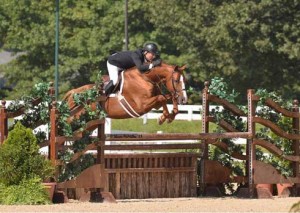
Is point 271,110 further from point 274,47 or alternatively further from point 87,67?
point 87,67

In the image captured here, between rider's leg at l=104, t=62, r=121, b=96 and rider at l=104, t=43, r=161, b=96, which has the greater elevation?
rider at l=104, t=43, r=161, b=96

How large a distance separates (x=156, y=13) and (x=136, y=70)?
105 ft

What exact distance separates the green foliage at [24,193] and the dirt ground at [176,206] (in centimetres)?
24

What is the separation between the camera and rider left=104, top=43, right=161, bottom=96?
61.3ft

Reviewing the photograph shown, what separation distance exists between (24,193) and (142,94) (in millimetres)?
3616

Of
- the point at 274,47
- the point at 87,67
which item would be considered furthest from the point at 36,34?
the point at 274,47

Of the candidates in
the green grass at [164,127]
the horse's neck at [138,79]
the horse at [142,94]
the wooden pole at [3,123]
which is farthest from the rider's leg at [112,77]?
the green grass at [164,127]

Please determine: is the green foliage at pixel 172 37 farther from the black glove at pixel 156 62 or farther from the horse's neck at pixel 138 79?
the black glove at pixel 156 62

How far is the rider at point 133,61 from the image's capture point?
61.3ft

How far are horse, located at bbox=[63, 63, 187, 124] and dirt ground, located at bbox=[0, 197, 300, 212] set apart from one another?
5.86 ft

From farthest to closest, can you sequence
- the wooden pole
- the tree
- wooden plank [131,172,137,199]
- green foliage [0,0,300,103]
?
1. green foliage [0,0,300,103]
2. the tree
3. wooden plank [131,172,137,199]
4. the wooden pole

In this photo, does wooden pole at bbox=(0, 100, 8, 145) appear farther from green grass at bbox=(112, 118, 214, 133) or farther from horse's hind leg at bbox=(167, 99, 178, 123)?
green grass at bbox=(112, 118, 214, 133)

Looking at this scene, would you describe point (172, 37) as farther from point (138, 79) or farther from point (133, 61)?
point (138, 79)

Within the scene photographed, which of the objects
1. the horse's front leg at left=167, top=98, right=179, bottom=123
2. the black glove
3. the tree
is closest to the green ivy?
the horse's front leg at left=167, top=98, right=179, bottom=123
